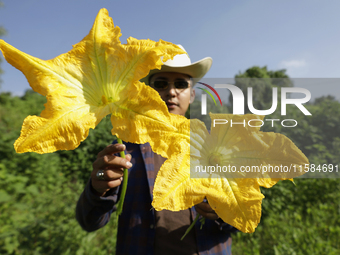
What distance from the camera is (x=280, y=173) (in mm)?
1137

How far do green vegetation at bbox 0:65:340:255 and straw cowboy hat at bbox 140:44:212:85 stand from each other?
322 centimetres

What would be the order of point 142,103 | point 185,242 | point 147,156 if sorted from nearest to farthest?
1. point 142,103
2. point 185,242
3. point 147,156

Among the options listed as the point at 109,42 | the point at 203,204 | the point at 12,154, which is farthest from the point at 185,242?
the point at 12,154

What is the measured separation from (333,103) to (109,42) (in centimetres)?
1347

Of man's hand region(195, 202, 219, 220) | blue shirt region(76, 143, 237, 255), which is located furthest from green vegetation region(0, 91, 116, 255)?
man's hand region(195, 202, 219, 220)

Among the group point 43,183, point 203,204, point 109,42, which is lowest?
point 43,183

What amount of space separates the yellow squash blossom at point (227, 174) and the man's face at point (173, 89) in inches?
51.5

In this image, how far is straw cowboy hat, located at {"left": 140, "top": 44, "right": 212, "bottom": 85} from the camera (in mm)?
2695

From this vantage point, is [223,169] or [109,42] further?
[223,169]

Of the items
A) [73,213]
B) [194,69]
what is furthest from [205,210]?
[73,213]

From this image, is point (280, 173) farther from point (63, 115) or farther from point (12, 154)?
point (12, 154)

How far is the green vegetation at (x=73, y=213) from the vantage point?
11.9 ft

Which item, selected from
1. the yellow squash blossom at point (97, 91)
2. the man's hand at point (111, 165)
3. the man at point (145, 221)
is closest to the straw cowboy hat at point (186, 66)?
the man at point (145, 221)

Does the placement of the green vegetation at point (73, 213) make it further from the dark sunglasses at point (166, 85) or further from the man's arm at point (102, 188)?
the dark sunglasses at point (166, 85)
